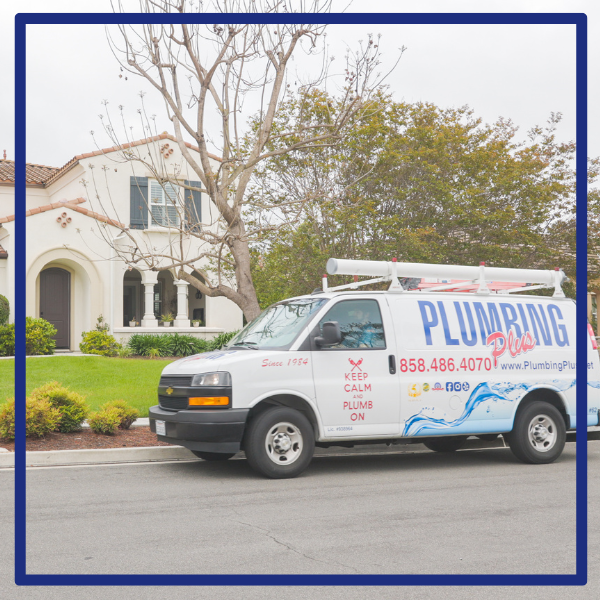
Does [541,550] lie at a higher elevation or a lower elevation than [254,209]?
lower

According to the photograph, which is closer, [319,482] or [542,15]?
[542,15]

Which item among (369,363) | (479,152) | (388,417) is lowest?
(388,417)

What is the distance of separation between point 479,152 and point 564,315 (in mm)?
7480

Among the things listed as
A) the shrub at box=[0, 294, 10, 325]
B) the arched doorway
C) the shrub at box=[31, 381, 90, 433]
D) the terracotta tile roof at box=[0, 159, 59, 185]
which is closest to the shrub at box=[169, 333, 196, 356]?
the arched doorway

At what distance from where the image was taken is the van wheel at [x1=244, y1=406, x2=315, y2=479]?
7.89 meters

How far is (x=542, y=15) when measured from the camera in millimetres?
3322

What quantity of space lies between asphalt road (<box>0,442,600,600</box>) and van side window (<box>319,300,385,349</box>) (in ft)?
5.19

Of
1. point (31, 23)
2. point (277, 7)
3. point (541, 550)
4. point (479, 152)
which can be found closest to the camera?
point (31, 23)

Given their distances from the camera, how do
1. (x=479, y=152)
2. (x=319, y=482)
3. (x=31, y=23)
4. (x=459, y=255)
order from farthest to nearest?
1. (x=479, y=152)
2. (x=459, y=255)
3. (x=319, y=482)
4. (x=31, y=23)

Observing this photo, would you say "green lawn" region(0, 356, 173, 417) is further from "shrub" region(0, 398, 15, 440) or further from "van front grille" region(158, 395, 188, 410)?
"van front grille" region(158, 395, 188, 410)

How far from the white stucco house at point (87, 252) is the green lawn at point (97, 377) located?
4.79m

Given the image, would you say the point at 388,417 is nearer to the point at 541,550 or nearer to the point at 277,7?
the point at 541,550

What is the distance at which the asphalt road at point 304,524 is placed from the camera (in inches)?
189

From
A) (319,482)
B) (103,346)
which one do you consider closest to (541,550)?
(319,482)
